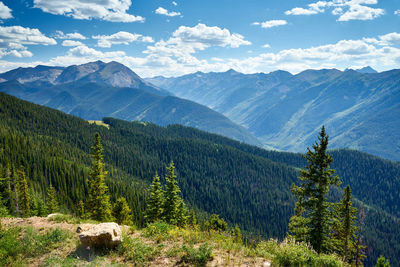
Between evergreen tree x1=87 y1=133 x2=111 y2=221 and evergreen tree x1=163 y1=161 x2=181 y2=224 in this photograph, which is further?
evergreen tree x1=87 y1=133 x2=111 y2=221

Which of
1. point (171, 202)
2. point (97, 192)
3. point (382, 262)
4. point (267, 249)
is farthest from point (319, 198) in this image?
point (97, 192)

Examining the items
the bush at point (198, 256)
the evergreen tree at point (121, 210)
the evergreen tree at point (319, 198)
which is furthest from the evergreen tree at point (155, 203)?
the bush at point (198, 256)

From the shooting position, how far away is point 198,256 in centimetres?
1191

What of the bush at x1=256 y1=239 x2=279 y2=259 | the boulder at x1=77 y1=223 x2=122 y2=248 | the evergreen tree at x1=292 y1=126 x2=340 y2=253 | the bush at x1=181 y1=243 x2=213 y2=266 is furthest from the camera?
the evergreen tree at x1=292 y1=126 x2=340 y2=253

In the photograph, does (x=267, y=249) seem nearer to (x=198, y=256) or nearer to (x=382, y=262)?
(x=198, y=256)

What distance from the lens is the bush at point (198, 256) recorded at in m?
11.9

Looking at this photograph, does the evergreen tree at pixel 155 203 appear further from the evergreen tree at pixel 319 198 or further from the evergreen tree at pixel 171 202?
the evergreen tree at pixel 319 198

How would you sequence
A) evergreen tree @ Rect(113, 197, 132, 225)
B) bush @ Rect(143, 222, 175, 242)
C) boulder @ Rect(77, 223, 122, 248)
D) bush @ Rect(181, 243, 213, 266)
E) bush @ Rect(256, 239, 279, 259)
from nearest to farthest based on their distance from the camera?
bush @ Rect(181, 243, 213, 266) → bush @ Rect(256, 239, 279, 259) → boulder @ Rect(77, 223, 122, 248) → bush @ Rect(143, 222, 175, 242) → evergreen tree @ Rect(113, 197, 132, 225)

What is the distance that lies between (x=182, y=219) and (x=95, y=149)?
19.4 meters

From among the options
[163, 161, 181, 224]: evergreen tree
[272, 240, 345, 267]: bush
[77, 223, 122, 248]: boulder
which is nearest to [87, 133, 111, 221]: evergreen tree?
[163, 161, 181, 224]: evergreen tree

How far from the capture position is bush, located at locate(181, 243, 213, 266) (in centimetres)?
1188

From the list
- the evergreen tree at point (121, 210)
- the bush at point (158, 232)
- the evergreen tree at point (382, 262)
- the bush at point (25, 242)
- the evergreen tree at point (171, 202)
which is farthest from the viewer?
the evergreen tree at point (121, 210)

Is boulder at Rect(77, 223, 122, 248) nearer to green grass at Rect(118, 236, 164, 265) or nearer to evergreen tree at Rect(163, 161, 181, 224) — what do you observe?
green grass at Rect(118, 236, 164, 265)

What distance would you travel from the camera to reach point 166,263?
475 inches
